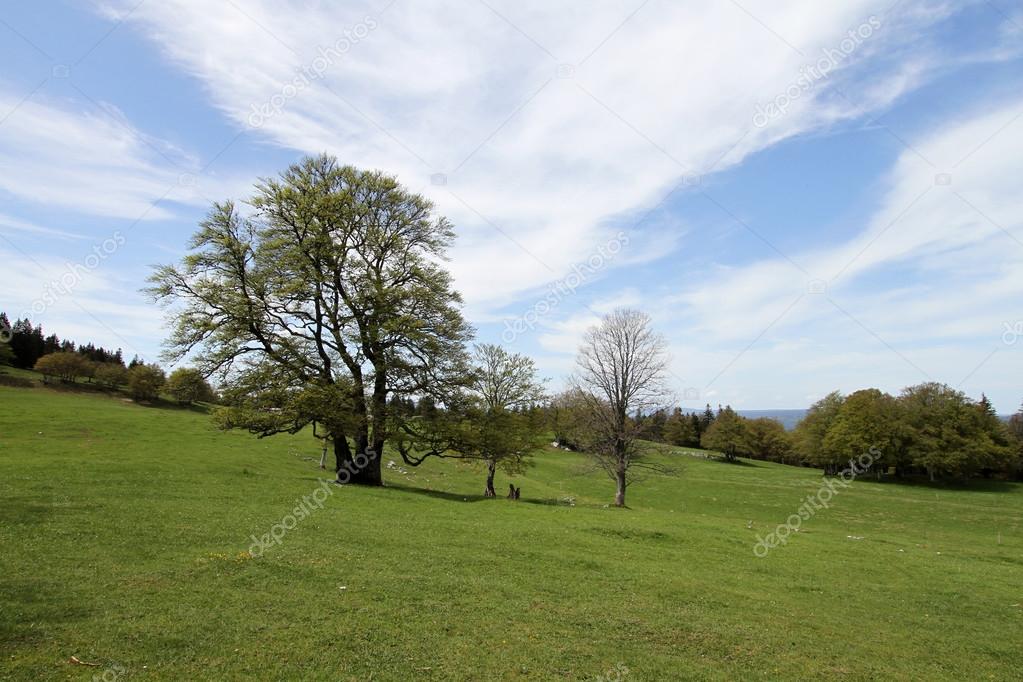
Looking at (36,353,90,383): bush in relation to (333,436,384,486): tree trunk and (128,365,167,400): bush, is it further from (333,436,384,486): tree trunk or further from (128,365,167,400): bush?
(333,436,384,486): tree trunk

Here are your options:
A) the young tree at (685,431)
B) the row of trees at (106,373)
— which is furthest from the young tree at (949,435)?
the row of trees at (106,373)

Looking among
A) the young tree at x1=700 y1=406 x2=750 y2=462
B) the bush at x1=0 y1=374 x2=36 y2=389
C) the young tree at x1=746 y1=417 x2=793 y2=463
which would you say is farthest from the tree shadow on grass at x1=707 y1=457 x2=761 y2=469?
the bush at x1=0 y1=374 x2=36 y2=389

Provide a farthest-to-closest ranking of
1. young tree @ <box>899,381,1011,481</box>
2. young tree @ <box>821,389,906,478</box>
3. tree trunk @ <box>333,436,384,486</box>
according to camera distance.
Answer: young tree @ <box>821,389,906,478</box> < young tree @ <box>899,381,1011,481</box> < tree trunk @ <box>333,436,384,486</box>

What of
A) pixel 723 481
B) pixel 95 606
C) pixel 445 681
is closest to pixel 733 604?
pixel 445 681

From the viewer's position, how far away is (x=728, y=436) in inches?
4092

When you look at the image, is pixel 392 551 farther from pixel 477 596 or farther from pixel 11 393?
pixel 11 393

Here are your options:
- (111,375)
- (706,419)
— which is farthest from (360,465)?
(706,419)

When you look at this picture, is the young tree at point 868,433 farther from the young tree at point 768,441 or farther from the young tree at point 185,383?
the young tree at point 185,383

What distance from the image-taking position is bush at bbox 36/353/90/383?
76.7 meters

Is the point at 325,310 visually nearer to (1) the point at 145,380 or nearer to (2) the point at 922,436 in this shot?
(1) the point at 145,380

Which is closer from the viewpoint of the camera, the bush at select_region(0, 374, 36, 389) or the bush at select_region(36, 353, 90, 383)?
the bush at select_region(0, 374, 36, 389)

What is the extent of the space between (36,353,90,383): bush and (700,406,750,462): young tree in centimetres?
11011

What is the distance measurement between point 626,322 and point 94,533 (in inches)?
1175

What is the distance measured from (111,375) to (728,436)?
108402mm
